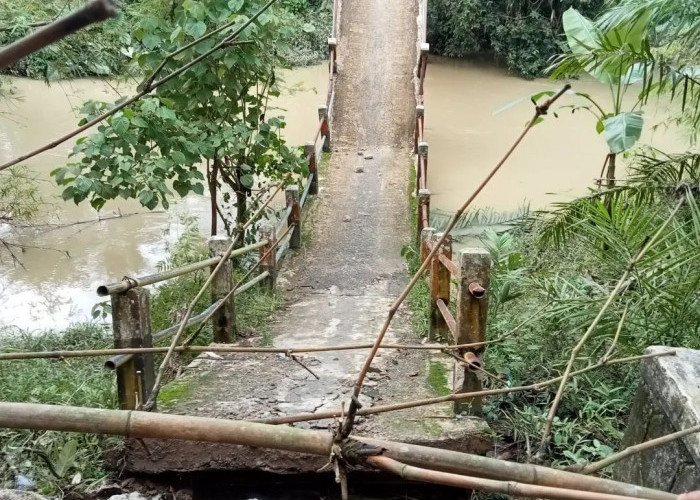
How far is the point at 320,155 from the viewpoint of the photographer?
812 centimetres

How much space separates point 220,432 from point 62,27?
62 cm

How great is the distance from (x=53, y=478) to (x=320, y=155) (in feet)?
19.5

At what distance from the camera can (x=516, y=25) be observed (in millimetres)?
17875

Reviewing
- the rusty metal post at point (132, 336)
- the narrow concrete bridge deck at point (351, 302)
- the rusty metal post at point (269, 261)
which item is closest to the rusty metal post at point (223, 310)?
the narrow concrete bridge deck at point (351, 302)

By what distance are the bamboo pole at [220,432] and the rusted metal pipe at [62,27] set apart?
1.85 ft

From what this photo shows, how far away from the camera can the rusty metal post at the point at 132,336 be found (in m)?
2.64

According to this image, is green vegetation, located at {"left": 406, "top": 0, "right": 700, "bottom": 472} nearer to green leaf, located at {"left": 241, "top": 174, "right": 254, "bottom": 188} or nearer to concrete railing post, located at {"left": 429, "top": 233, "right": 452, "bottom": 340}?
concrete railing post, located at {"left": 429, "top": 233, "right": 452, "bottom": 340}

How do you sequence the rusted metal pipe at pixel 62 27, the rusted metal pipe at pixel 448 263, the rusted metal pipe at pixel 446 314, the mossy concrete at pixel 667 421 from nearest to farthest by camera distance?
the rusted metal pipe at pixel 62 27
the mossy concrete at pixel 667 421
the rusted metal pipe at pixel 446 314
the rusted metal pipe at pixel 448 263

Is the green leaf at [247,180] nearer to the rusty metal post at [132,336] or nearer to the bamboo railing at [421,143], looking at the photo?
the bamboo railing at [421,143]

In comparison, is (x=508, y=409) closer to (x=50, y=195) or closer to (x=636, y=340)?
(x=636, y=340)

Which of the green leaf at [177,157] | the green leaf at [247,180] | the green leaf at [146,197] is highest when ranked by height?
the green leaf at [177,157]

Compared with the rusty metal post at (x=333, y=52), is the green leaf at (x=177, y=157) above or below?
below

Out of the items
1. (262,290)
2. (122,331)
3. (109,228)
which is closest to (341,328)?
(262,290)

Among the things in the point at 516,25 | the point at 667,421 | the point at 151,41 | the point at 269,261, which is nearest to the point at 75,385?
the point at 269,261
